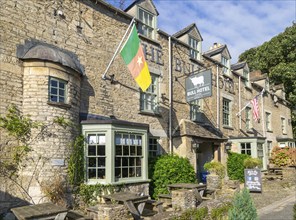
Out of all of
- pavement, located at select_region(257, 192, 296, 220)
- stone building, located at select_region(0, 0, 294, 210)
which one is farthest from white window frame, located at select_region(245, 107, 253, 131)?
pavement, located at select_region(257, 192, 296, 220)

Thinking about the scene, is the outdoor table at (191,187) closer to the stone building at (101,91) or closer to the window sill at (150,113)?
the stone building at (101,91)

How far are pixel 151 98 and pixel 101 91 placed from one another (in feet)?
11.0

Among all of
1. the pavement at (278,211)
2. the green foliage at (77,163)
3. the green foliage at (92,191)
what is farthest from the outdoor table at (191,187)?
the green foliage at (77,163)

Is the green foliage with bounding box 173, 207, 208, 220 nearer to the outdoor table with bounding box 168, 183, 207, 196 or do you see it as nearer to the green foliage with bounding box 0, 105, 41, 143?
the outdoor table with bounding box 168, 183, 207, 196

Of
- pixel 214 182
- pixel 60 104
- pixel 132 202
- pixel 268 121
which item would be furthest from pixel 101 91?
pixel 268 121

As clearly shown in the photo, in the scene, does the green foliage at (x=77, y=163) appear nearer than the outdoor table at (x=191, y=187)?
Yes

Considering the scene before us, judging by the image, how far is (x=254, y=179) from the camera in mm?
15492

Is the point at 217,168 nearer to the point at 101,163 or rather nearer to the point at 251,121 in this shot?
the point at 101,163

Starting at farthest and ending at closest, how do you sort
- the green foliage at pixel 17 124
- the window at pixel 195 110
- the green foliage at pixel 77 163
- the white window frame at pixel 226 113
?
the white window frame at pixel 226 113, the window at pixel 195 110, the green foliage at pixel 77 163, the green foliage at pixel 17 124

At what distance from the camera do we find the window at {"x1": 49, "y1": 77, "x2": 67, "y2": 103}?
34.2ft

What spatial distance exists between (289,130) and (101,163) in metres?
24.6

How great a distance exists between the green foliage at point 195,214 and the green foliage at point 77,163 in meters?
3.98

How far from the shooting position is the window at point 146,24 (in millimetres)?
15273

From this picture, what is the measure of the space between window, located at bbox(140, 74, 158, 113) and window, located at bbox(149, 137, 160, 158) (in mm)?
1415
